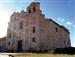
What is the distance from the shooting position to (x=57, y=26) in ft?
98.0

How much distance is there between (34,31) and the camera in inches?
1086

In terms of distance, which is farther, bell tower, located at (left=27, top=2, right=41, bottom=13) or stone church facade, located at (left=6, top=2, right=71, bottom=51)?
bell tower, located at (left=27, top=2, right=41, bottom=13)

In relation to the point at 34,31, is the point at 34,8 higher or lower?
higher

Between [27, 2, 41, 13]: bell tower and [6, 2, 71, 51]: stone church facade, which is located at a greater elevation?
[27, 2, 41, 13]: bell tower

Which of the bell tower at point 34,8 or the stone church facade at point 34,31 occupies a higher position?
the bell tower at point 34,8

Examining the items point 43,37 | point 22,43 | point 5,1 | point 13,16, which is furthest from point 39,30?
point 5,1

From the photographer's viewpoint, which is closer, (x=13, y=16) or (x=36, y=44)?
(x=36, y=44)

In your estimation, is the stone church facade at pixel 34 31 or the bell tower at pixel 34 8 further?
the bell tower at pixel 34 8

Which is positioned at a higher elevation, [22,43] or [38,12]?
[38,12]

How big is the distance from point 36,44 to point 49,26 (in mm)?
3647

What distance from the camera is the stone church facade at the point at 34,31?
89.8ft

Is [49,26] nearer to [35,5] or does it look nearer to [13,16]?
[35,5]

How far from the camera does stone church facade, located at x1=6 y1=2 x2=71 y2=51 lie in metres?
27.4

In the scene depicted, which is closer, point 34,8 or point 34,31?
point 34,31
